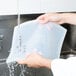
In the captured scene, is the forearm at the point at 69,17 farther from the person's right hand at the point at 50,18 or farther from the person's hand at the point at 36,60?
the person's hand at the point at 36,60

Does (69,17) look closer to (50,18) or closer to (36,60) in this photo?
(50,18)

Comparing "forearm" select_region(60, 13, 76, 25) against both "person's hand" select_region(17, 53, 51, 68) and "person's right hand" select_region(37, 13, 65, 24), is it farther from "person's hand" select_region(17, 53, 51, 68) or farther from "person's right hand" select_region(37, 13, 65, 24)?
"person's hand" select_region(17, 53, 51, 68)

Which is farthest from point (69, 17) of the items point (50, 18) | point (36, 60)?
point (36, 60)

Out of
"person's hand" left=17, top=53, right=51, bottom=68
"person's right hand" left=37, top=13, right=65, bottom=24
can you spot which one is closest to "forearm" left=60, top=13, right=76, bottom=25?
"person's right hand" left=37, top=13, right=65, bottom=24

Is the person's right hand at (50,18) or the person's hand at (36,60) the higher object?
the person's right hand at (50,18)

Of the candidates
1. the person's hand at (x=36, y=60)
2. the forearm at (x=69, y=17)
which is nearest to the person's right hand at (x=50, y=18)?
the forearm at (x=69, y=17)

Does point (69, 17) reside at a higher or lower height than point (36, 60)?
higher

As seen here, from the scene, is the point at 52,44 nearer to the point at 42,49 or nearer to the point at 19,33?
the point at 42,49

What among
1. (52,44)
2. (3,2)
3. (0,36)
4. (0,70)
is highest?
(3,2)

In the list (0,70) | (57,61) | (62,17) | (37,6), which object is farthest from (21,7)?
(57,61)

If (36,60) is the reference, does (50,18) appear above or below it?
above

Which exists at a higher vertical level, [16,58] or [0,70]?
[16,58]

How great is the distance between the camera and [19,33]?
73 centimetres

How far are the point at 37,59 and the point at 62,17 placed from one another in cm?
18
